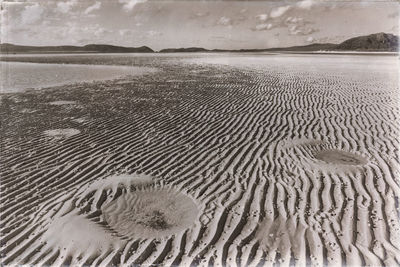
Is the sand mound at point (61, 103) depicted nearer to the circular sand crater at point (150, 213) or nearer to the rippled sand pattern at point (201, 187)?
the rippled sand pattern at point (201, 187)

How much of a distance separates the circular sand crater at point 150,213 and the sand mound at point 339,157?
3207 millimetres

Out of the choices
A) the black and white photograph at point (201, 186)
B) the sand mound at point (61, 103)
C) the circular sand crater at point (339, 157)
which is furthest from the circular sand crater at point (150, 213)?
the sand mound at point (61, 103)

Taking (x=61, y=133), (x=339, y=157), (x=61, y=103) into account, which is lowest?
(x=339, y=157)

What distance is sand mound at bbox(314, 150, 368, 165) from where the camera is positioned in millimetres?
6216

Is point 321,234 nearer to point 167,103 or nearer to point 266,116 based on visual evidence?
point 266,116

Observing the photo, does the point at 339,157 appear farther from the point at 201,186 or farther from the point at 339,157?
the point at 201,186

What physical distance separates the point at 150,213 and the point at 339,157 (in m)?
4.23

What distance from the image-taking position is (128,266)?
3588 mm

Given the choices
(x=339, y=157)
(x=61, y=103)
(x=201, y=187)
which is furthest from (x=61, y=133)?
(x=339, y=157)

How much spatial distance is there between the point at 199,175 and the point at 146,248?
214 cm

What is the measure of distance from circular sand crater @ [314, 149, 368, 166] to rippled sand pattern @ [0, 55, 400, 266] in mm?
21

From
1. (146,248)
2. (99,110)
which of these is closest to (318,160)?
(146,248)

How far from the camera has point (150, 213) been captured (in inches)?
Result: 180

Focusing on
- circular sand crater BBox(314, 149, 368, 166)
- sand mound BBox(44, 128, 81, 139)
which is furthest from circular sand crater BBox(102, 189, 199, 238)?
sand mound BBox(44, 128, 81, 139)
